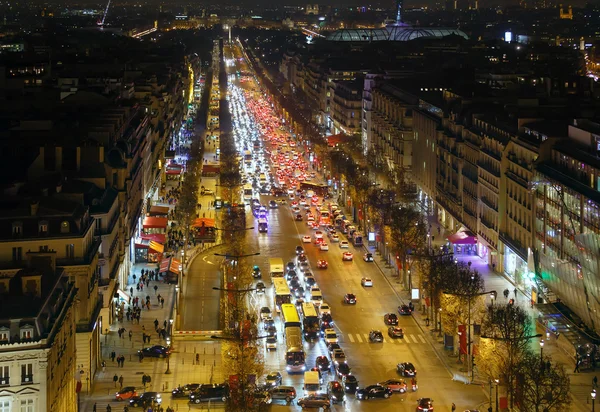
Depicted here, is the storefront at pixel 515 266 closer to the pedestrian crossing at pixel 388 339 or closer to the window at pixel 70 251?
the pedestrian crossing at pixel 388 339

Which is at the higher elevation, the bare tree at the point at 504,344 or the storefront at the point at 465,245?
the bare tree at the point at 504,344

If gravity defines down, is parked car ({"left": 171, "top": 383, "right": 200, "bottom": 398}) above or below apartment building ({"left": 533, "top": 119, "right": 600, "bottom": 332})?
below

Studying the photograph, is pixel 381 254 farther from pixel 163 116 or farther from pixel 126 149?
pixel 163 116

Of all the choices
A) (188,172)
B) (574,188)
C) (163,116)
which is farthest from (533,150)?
(163,116)

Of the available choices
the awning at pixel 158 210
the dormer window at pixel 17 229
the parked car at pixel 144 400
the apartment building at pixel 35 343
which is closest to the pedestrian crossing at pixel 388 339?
the parked car at pixel 144 400

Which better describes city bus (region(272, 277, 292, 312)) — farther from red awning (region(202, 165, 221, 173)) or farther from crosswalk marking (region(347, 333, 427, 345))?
red awning (region(202, 165, 221, 173))

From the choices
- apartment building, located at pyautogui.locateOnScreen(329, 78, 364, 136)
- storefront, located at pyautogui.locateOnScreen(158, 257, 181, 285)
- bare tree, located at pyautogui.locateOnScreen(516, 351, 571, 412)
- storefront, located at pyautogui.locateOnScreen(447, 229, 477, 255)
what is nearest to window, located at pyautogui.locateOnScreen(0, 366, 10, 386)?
bare tree, located at pyautogui.locateOnScreen(516, 351, 571, 412)
